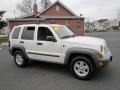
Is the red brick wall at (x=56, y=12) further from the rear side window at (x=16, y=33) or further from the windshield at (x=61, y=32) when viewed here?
the windshield at (x=61, y=32)

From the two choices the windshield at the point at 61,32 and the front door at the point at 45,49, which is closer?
the front door at the point at 45,49

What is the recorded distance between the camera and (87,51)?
4855 mm

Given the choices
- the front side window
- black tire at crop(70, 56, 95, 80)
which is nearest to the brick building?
the front side window

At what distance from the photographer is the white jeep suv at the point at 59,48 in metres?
4.89

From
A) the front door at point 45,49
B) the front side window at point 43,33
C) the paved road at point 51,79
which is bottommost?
the paved road at point 51,79

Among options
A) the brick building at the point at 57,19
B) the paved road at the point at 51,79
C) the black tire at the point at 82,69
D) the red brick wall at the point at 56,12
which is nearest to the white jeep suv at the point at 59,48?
the black tire at the point at 82,69

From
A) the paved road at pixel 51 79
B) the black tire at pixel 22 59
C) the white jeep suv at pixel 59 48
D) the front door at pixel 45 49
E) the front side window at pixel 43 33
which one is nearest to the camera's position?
the paved road at pixel 51 79

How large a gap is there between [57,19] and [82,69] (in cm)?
2134

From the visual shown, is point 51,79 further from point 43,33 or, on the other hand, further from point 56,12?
point 56,12

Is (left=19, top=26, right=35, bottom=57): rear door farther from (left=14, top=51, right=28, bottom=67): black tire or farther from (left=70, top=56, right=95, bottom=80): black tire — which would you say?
(left=70, top=56, right=95, bottom=80): black tire

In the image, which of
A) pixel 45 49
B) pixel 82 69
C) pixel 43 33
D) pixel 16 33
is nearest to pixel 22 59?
pixel 16 33

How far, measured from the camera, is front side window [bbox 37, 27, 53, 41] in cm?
578

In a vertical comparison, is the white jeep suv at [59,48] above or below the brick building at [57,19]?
below

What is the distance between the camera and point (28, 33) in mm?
6305
